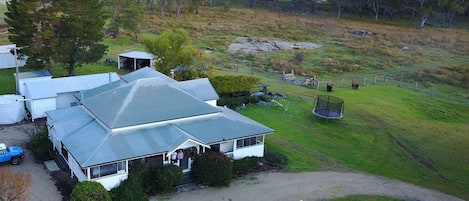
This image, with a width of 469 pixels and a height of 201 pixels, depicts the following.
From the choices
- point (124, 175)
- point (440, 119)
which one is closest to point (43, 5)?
point (124, 175)

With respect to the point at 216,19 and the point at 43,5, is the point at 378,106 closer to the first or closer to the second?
the point at 43,5

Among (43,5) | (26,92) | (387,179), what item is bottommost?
(387,179)

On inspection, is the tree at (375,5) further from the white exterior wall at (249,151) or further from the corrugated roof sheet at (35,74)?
the white exterior wall at (249,151)

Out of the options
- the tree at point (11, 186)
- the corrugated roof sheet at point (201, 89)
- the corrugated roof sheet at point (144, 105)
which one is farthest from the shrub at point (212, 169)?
the tree at point (11, 186)

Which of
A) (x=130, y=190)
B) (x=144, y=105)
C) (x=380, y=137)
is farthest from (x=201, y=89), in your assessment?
(x=380, y=137)

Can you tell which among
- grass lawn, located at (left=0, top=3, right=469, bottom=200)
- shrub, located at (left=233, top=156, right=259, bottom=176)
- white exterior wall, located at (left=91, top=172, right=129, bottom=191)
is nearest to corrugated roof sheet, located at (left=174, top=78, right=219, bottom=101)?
grass lawn, located at (left=0, top=3, right=469, bottom=200)
